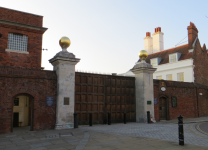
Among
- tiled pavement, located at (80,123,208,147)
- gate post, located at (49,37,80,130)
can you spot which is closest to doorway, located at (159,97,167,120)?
tiled pavement, located at (80,123,208,147)

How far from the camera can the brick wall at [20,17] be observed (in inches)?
600

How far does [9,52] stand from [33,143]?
9.72 m

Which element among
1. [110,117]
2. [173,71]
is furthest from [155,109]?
[173,71]

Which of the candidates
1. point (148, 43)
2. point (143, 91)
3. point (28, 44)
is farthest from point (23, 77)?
point (148, 43)

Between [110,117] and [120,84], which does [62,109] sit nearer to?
[110,117]

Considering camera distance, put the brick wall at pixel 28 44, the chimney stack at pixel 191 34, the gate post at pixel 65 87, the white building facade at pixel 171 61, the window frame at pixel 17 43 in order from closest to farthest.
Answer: the gate post at pixel 65 87 < the brick wall at pixel 28 44 < the window frame at pixel 17 43 < the white building facade at pixel 171 61 < the chimney stack at pixel 191 34

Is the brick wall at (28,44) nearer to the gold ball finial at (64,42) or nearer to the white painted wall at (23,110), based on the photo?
the white painted wall at (23,110)

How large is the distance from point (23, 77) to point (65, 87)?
89.3 inches

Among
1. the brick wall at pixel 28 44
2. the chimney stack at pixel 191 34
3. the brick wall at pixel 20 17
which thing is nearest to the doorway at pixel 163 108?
the brick wall at pixel 28 44

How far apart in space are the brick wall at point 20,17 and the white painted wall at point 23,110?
20.9 ft

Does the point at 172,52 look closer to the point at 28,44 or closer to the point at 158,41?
the point at 158,41

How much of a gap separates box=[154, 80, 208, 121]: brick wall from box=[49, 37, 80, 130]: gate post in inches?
279

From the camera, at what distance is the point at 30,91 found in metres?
10.3

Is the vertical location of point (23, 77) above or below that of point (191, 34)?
below
